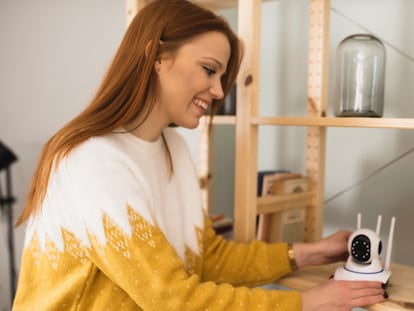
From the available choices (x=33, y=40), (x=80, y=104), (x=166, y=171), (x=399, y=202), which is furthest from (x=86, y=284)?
(x=33, y=40)

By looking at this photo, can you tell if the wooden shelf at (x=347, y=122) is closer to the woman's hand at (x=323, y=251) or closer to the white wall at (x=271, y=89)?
the woman's hand at (x=323, y=251)

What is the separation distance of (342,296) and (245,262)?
291 mm

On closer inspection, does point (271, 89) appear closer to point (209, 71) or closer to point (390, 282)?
point (209, 71)

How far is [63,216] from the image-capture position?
0.95 meters

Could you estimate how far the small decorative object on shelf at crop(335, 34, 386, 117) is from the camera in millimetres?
1175

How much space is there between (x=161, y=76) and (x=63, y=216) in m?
0.33

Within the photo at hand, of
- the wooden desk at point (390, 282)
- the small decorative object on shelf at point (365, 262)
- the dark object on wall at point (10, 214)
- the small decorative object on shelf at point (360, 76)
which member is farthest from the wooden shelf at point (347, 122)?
the dark object on wall at point (10, 214)

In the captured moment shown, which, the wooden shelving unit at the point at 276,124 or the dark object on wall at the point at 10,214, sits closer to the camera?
the wooden shelving unit at the point at 276,124

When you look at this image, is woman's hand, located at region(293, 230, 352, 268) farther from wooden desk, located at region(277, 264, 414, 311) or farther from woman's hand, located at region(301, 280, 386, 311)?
woman's hand, located at region(301, 280, 386, 311)

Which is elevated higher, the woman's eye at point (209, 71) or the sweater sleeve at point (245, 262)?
the woman's eye at point (209, 71)

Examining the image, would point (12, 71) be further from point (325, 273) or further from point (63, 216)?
point (325, 273)

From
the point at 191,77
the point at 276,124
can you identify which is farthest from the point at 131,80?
the point at 276,124

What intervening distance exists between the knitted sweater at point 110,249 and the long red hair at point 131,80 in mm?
33

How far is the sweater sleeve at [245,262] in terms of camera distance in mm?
1157
